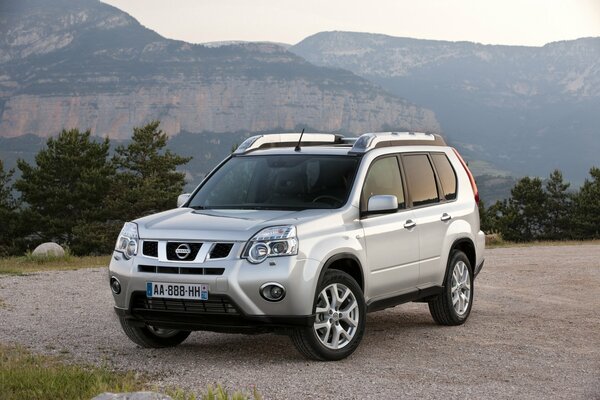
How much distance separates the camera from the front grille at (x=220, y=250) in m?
7.07

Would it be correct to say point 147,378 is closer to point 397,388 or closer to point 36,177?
point 397,388

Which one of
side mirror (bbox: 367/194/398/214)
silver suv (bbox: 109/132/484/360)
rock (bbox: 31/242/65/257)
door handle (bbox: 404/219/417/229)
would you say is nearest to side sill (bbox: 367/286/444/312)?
silver suv (bbox: 109/132/484/360)

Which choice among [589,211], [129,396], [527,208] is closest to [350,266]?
[129,396]

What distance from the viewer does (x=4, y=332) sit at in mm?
9445

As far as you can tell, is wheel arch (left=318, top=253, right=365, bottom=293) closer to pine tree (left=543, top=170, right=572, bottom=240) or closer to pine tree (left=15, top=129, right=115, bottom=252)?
pine tree (left=15, top=129, right=115, bottom=252)

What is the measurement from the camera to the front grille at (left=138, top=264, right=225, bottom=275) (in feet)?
23.0

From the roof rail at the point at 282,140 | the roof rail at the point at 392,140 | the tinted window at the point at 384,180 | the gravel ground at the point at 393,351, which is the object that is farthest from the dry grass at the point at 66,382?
the roof rail at the point at 392,140

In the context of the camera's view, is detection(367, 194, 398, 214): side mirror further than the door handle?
No

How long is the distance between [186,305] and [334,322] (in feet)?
4.07

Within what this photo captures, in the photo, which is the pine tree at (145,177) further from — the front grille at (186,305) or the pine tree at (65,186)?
the front grille at (186,305)

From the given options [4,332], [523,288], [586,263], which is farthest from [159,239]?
[586,263]

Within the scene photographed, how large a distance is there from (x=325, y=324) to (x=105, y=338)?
267 centimetres

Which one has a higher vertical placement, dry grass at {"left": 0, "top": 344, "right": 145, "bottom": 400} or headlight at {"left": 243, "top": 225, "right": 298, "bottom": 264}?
headlight at {"left": 243, "top": 225, "right": 298, "bottom": 264}

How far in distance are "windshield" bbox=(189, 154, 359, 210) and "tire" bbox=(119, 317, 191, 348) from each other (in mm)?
1203
